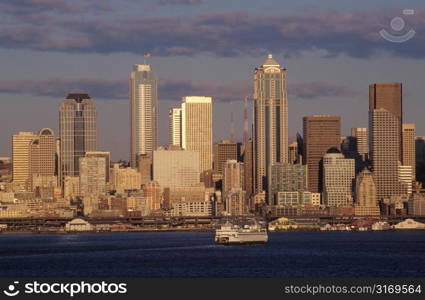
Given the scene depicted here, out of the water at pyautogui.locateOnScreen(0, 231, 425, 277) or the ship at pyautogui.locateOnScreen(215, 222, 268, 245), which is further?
the ship at pyautogui.locateOnScreen(215, 222, 268, 245)

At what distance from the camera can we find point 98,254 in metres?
119

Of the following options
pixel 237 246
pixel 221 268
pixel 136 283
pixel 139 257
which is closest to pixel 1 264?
pixel 139 257

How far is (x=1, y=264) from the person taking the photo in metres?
102

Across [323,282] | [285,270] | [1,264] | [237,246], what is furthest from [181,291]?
[237,246]

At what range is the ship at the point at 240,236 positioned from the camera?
447 feet

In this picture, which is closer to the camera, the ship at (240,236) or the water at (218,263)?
the water at (218,263)

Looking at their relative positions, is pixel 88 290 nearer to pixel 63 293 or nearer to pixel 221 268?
pixel 63 293

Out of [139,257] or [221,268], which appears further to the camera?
[139,257]

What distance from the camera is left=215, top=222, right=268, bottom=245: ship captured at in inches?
5369

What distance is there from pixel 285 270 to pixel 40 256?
3736cm

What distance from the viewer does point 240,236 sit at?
449 ft

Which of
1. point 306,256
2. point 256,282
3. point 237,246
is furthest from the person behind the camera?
point 237,246

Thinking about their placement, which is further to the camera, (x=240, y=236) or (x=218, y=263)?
(x=240, y=236)

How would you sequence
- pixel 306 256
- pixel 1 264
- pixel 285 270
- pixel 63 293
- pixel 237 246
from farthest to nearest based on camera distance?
pixel 237 246 < pixel 306 256 < pixel 1 264 < pixel 285 270 < pixel 63 293
